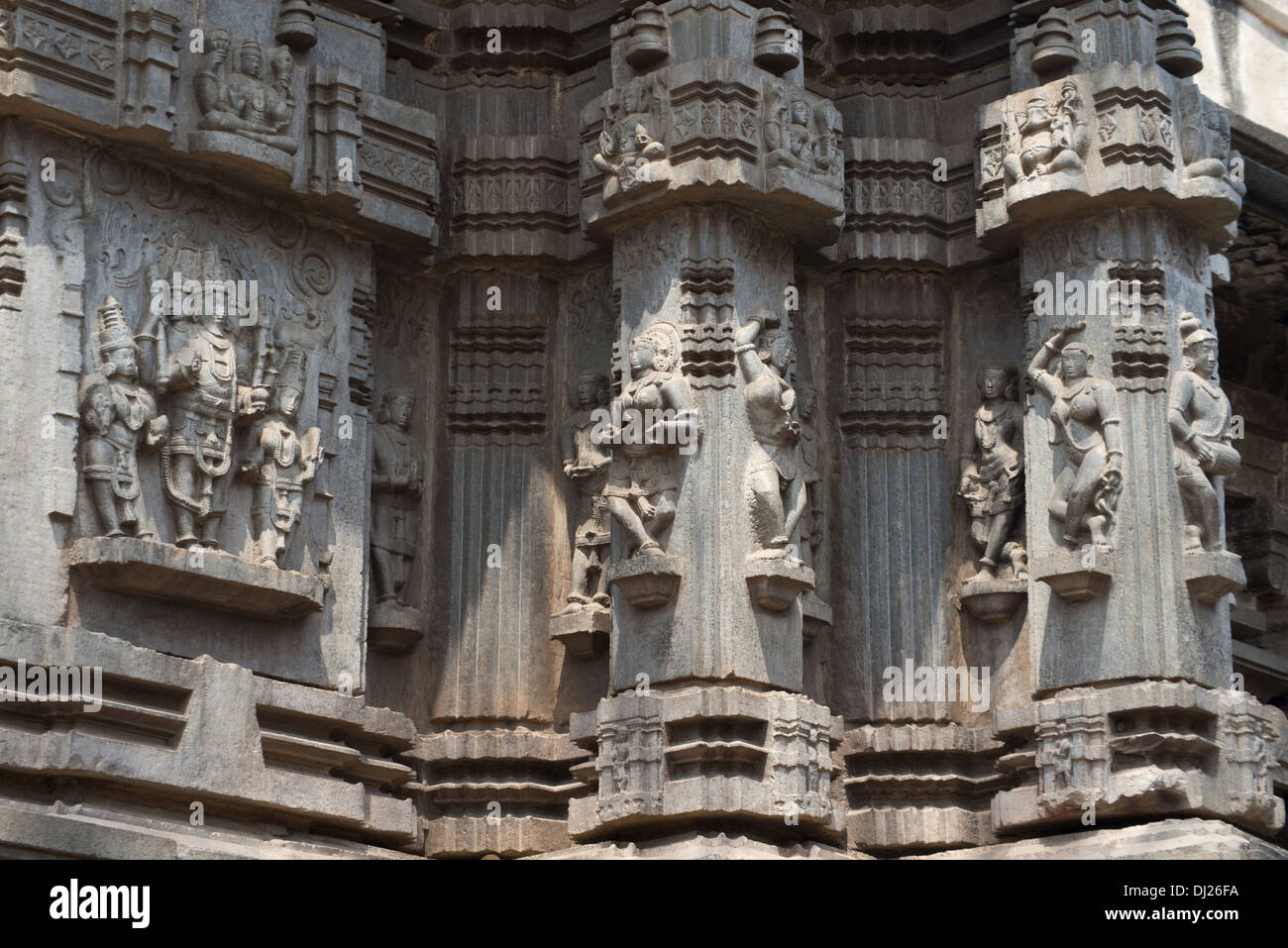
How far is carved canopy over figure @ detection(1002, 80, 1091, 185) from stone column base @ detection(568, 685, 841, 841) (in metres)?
4.02

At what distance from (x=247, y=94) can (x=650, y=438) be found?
3.46 m

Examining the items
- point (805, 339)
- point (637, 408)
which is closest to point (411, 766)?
point (637, 408)

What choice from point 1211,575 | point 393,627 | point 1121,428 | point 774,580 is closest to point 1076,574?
point 1211,575

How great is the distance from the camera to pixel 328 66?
57.3 feet

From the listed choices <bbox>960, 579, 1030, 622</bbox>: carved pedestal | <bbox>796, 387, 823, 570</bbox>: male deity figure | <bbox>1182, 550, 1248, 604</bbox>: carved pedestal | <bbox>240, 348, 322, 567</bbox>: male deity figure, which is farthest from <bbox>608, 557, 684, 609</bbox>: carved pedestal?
<bbox>1182, 550, 1248, 604</bbox>: carved pedestal

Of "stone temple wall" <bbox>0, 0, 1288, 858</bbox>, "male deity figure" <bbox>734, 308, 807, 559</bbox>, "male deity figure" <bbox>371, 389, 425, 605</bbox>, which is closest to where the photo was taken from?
"stone temple wall" <bbox>0, 0, 1288, 858</bbox>

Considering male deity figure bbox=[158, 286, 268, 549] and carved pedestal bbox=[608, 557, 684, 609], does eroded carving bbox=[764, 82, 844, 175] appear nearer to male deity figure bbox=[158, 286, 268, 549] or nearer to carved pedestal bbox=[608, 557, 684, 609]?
carved pedestal bbox=[608, 557, 684, 609]

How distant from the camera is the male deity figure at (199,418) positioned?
52.4 ft

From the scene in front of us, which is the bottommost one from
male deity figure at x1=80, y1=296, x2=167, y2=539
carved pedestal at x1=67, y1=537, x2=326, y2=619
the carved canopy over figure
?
carved pedestal at x1=67, y1=537, x2=326, y2=619

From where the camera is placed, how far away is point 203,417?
53.1 feet

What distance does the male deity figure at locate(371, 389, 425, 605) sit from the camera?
17.8 meters

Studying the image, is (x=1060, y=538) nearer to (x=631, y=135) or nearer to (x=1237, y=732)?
→ (x=1237, y=732)

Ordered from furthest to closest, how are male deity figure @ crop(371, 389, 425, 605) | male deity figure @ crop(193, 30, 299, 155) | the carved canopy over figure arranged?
male deity figure @ crop(371, 389, 425, 605) < the carved canopy over figure < male deity figure @ crop(193, 30, 299, 155)

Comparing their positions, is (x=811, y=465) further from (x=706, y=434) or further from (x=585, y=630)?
(x=585, y=630)
